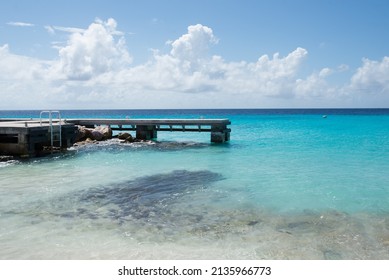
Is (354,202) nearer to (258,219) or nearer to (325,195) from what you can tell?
(325,195)

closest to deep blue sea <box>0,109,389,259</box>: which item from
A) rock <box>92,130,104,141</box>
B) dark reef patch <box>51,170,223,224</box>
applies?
dark reef patch <box>51,170,223,224</box>

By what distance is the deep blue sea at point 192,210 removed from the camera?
6633mm

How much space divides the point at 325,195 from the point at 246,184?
261 cm

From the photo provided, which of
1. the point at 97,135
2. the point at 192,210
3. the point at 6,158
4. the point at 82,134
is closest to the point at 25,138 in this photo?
the point at 6,158

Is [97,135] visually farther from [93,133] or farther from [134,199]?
[134,199]

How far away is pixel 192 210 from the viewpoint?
894 centimetres

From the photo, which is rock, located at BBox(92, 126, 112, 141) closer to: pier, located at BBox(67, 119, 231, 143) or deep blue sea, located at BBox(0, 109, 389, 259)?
pier, located at BBox(67, 119, 231, 143)

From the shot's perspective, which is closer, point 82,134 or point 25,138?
point 25,138

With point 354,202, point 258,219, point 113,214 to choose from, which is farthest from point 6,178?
point 354,202

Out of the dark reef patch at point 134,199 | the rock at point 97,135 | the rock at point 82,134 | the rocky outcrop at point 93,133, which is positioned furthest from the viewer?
the rock at point 97,135

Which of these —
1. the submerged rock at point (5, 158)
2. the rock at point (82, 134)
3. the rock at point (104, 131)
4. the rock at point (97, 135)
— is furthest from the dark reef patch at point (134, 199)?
the rock at point (104, 131)

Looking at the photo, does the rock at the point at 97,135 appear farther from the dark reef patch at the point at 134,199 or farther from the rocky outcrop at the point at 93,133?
the dark reef patch at the point at 134,199

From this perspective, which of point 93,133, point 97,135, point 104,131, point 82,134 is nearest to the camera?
point 82,134

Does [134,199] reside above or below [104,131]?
below
